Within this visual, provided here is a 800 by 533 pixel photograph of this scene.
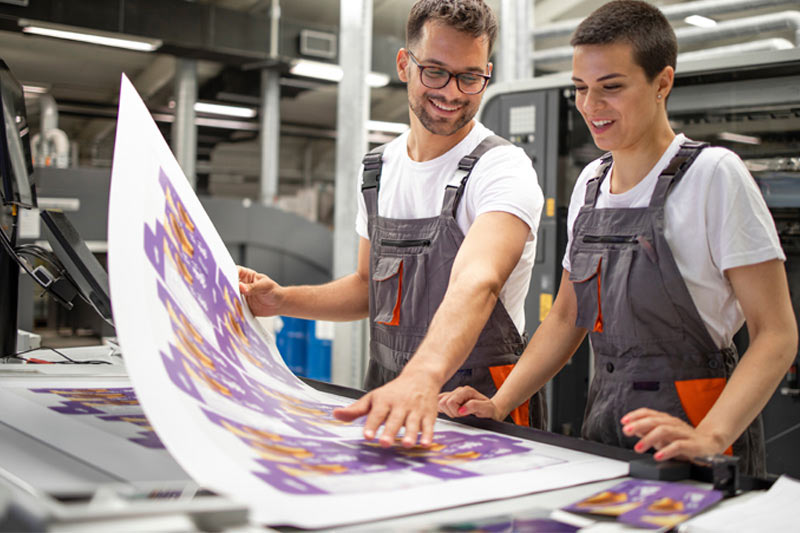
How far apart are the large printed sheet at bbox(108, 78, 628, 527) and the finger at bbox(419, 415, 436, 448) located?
0.02m

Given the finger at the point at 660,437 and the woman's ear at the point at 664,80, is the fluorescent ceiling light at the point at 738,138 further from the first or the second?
the finger at the point at 660,437

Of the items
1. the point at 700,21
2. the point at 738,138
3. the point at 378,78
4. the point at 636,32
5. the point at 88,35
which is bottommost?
the point at 636,32

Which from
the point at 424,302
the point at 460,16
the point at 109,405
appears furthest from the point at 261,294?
the point at 460,16

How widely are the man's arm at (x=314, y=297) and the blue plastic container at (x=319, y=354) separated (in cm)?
326

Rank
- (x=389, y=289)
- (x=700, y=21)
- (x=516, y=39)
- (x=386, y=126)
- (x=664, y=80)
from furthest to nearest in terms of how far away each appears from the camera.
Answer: (x=386, y=126) → (x=516, y=39) → (x=700, y=21) → (x=389, y=289) → (x=664, y=80)

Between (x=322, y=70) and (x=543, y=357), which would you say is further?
(x=322, y=70)

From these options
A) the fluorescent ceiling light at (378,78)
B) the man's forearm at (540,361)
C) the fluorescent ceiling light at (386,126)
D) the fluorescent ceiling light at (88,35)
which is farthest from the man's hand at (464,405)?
the fluorescent ceiling light at (386,126)

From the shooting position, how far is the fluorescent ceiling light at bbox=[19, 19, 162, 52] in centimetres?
702

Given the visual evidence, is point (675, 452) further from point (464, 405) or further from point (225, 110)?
point (225, 110)

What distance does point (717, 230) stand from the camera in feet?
4.08

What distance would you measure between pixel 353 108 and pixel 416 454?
13.0 ft

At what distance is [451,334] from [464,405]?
0.12m

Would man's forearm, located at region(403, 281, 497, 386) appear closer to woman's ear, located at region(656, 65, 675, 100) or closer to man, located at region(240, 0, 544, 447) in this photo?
man, located at region(240, 0, 544, 447)

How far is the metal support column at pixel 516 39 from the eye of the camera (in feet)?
14.4
